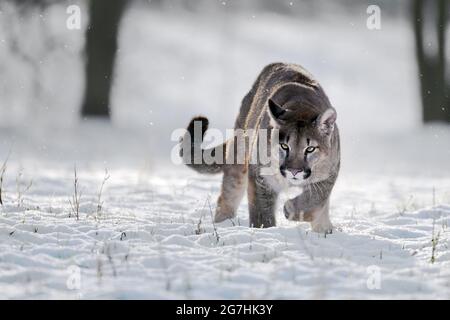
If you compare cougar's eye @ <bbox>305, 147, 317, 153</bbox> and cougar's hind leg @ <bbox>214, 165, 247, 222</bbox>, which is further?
cougar's hind leg @ <bbox>214, 165, 247, 222</bbox>

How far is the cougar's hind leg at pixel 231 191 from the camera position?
6.30 m

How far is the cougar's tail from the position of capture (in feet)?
21.7

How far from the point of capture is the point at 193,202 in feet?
24.7

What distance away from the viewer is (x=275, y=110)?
540 cm

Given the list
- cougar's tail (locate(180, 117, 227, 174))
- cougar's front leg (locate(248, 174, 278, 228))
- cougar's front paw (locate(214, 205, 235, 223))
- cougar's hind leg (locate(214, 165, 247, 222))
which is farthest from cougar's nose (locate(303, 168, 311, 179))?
cougar's tail (locate(180, 117, 227, 174))

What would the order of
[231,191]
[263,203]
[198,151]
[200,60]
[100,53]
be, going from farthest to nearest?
[200,60], [100,53], [198,151], [231,191], [263,203]

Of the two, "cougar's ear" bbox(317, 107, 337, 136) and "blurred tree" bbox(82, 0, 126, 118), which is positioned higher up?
"blurred tree" bbox(82, 0, 126, 118)

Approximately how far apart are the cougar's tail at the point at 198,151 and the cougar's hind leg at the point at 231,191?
0.27 m

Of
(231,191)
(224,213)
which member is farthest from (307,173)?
(224,213)

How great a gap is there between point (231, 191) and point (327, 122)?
1.31 meters

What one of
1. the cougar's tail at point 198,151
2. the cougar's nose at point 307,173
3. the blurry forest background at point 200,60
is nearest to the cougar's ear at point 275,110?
the cougar's nose at point 307,173

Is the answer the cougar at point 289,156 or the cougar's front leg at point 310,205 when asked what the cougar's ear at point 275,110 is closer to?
the cougar at point 289,156

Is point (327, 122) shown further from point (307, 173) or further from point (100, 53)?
point (100, 53)

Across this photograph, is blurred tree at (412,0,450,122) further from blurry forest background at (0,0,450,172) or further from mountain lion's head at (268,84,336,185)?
mountain lion's head at (268,84,336,185)
